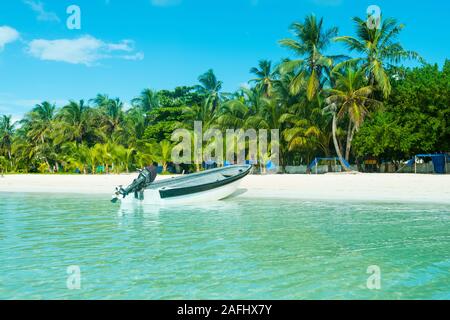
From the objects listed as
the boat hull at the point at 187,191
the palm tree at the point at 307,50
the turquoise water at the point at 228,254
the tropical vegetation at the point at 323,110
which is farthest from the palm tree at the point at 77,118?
the turquoise water at the point at 228,254

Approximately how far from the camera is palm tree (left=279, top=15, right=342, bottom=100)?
32.4 meters

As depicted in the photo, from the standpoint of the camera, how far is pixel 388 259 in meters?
6.68

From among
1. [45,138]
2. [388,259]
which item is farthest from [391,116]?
[45,138]

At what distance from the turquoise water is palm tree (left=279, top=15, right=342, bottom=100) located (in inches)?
847

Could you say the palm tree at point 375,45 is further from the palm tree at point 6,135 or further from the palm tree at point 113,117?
the palm tree at point 6,135

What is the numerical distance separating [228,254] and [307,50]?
29.0 m

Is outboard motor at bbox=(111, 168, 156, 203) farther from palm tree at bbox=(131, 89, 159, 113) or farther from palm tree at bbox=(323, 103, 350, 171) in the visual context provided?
palm tree at bbox=(131, 89, 159, 113)

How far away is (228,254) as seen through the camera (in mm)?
7016

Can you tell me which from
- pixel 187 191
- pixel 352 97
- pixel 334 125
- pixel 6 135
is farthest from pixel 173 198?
pixel 6 135

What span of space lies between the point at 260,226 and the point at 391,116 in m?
22.3

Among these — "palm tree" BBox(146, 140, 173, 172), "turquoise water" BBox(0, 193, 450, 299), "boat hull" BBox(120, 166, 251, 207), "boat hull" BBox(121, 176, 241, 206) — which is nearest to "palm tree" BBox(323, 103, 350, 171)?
"palm tree" BBox(146, 140, 173, 172)

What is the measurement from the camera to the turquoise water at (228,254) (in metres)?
5.17
